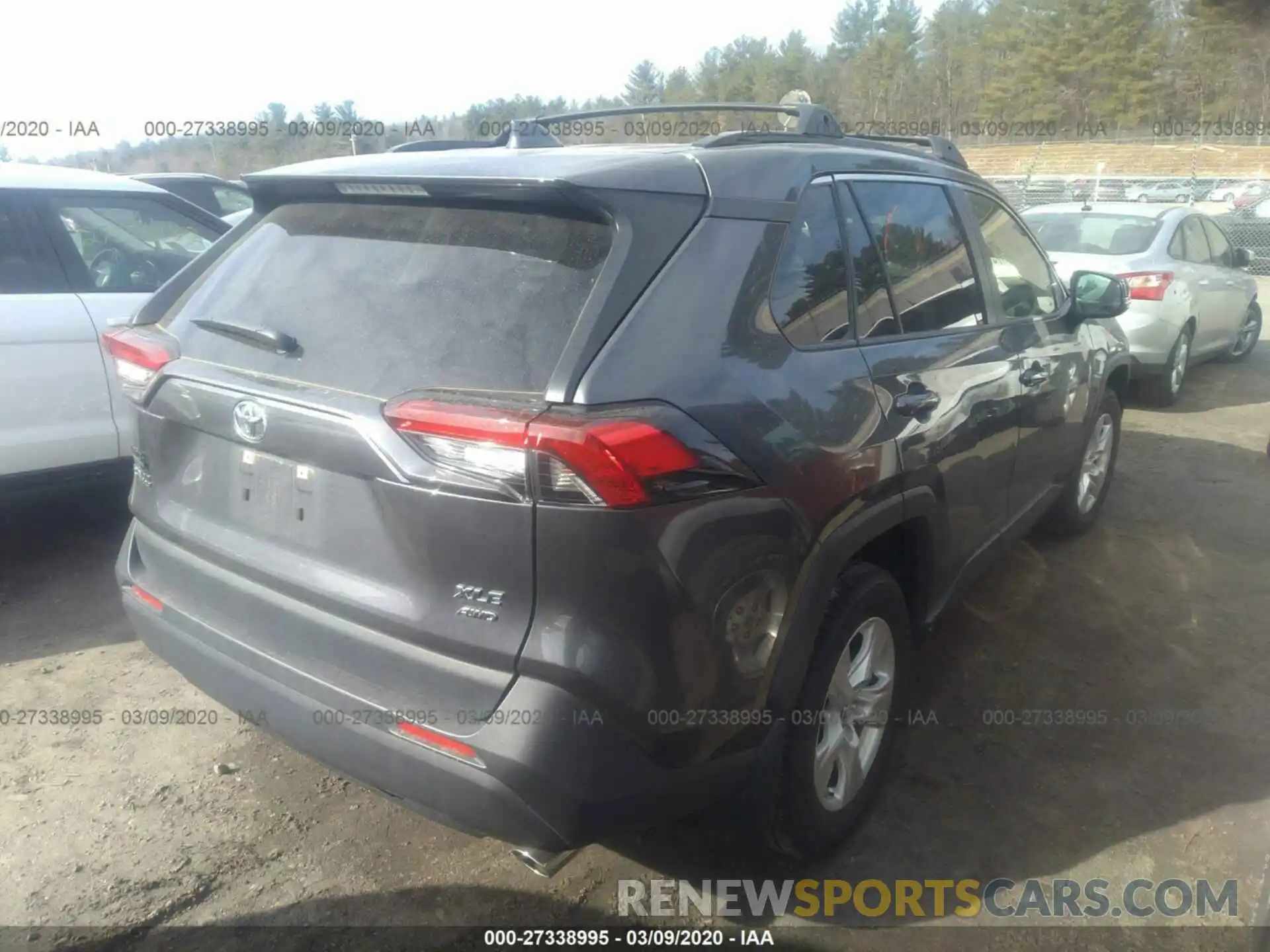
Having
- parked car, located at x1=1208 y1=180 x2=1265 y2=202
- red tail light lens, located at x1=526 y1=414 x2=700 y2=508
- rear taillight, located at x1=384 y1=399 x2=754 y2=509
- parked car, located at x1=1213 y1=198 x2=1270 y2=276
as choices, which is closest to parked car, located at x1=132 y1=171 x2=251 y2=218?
rear taillight, located at x1=384 y1=399 x2=754 y2=509

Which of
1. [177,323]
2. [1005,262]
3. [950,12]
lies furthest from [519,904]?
[950,12]

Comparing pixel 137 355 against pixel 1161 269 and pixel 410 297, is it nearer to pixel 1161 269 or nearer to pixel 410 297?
pixel 410 297

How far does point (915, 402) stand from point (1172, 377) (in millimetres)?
6469

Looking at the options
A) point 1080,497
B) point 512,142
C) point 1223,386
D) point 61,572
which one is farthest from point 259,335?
point 1223,386

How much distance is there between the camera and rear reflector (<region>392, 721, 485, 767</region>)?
198cm

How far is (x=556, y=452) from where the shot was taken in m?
1.83

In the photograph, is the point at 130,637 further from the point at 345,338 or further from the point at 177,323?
the point at 345,338

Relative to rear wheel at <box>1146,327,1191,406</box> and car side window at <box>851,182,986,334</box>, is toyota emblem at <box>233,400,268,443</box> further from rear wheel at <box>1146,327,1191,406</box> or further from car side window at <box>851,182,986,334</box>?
rear wheel at <box>1146,327,1191,406</box>

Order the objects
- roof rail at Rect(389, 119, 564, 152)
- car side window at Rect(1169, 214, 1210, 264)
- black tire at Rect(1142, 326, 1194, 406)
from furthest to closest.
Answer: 1. car side window at Rect(1169, 214, 1210, 264)
2. black tire at Rect(1142, 326, 1194, 406)
3. roof rail at Rect(389, 119, 564, 152)

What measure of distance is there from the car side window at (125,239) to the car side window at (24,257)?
0.09m

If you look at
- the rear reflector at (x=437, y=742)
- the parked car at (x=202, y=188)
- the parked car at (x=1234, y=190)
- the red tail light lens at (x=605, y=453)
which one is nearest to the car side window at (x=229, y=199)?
the parked car at (x=202, y=188)

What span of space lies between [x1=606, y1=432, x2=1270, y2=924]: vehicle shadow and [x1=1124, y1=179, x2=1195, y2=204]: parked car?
20388 mm

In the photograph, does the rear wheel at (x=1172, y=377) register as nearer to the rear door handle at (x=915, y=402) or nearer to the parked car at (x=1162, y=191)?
the rear door handle at (x=915, y=402)

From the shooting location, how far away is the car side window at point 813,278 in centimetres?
237
